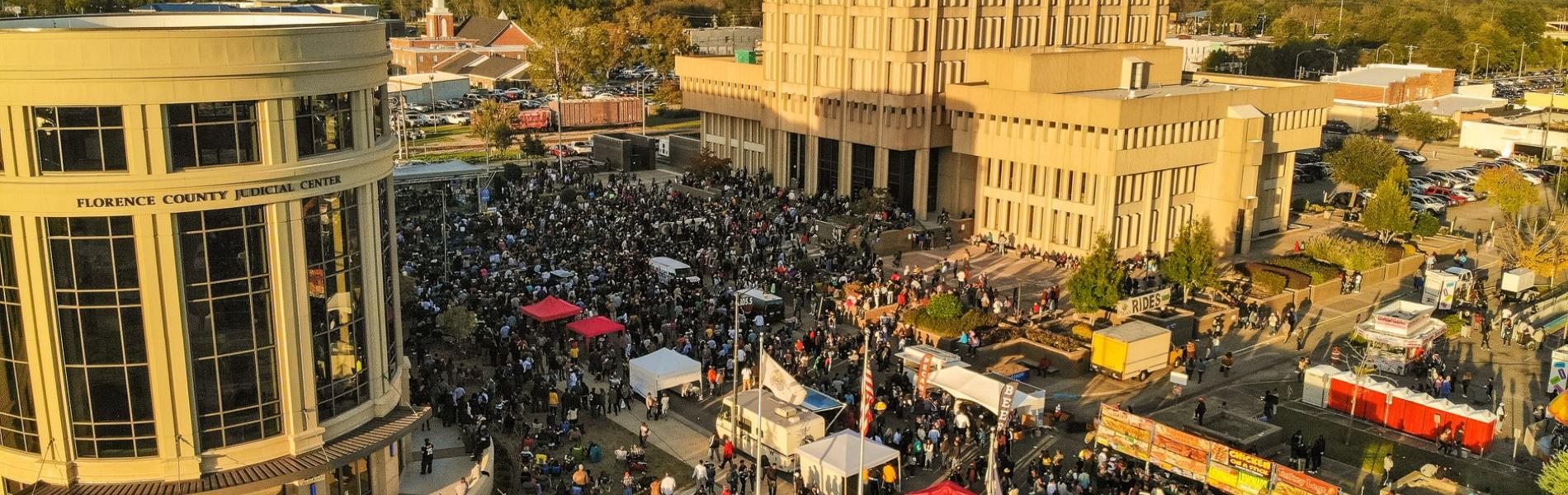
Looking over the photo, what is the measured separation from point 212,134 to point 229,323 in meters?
3.80

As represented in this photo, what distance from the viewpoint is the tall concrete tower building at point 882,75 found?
6228cm

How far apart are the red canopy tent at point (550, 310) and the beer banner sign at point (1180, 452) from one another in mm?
18873

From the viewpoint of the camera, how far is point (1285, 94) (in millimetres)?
60250

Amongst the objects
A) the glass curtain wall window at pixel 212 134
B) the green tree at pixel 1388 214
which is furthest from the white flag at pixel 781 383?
the green tree at pixel 1388 214

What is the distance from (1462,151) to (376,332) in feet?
286

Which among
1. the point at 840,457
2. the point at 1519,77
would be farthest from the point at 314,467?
the point at 1519,77

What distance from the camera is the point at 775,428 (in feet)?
107

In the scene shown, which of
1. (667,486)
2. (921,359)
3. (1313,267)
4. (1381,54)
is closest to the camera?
(667,486)

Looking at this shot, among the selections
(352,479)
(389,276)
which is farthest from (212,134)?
(352,479)

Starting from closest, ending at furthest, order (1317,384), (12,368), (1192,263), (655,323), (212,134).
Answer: (212,134), (12,368), (1317,384), (655,323), (1192,263)

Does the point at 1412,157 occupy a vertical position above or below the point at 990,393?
below

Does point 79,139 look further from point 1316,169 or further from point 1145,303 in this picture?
point 1316,169

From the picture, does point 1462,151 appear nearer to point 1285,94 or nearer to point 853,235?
point 1285,94

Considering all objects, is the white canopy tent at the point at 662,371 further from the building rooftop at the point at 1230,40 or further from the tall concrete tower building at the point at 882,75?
the building rooftop at the point at 1230,40
